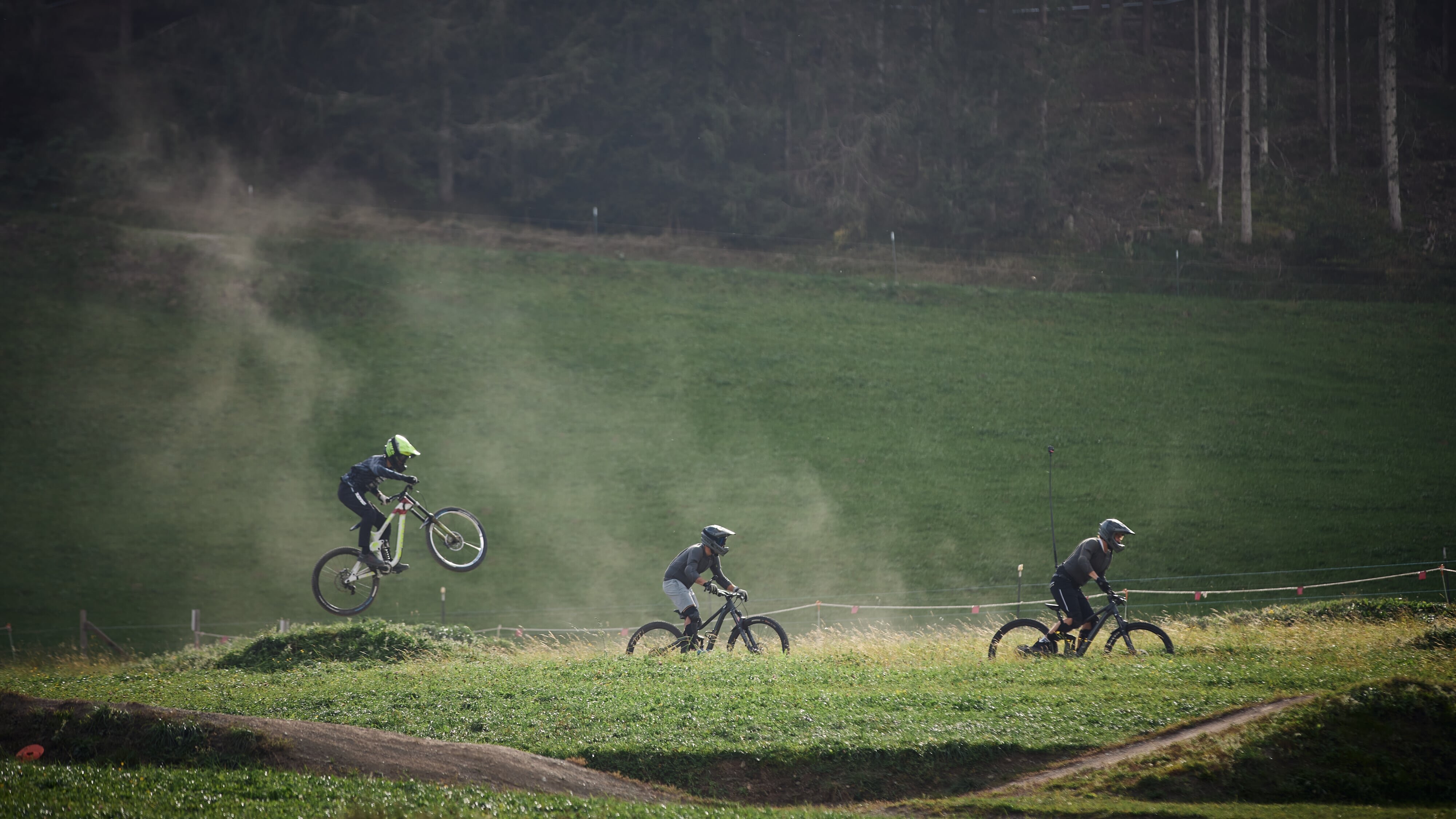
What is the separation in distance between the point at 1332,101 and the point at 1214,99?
7453 millimetres

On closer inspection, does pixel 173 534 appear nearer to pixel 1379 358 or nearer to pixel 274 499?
pixel 274 499

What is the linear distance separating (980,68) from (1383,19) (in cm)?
1816

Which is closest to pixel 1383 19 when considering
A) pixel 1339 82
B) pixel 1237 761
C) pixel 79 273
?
pixel 1339 82

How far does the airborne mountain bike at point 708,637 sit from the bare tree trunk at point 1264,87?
134ft

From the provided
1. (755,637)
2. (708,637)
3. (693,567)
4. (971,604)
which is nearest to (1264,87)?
(971,604)

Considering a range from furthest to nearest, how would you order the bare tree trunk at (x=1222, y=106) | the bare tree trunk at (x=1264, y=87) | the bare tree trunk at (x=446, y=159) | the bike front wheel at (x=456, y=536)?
1. the bare tree trunk at (x=446, y=159)
2. the bare tree trunk at (x=1222, y=106)
3. the bare tree trunk at (x=1264, y=87)
4. the bike front wheel at (x=456, y=536)

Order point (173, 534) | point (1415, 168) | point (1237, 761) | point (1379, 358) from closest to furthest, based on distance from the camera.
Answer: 1. point (1237, 761)
2. point (173, 534)
3. point (1379, 358)
4. point (1415, 168)

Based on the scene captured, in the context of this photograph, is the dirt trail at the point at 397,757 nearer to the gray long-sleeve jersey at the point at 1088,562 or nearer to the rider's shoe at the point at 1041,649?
the rider's shoe at the point at 1041,649

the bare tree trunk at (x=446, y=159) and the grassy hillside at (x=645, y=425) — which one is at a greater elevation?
the bare tree trunk at (x=446, y=159)

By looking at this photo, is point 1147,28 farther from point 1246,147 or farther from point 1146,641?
point 1146,641

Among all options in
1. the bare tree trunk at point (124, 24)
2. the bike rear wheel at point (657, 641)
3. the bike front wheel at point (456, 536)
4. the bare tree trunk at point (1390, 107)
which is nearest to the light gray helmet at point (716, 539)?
the bike rear wheel at point (657, 641)

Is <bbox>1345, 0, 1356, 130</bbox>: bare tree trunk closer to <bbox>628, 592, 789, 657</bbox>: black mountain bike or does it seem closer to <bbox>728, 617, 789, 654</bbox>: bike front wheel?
<bbox>728, 617, 789, 654</bbox>: bike front wheel

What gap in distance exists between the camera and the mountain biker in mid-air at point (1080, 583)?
1580 centimetres

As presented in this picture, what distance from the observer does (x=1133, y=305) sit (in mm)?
44562
